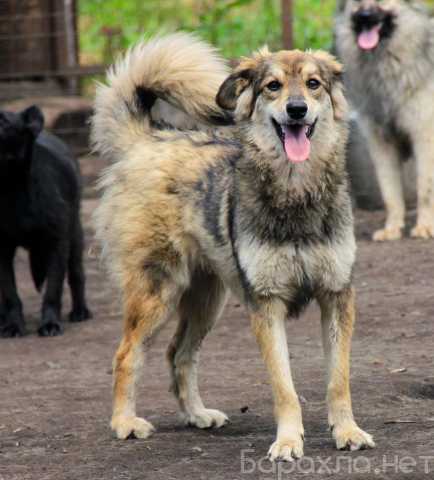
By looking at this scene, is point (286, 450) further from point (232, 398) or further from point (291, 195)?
point (232, 398)

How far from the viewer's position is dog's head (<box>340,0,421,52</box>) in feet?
30.4

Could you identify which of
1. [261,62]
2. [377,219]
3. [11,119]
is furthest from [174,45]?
[377,219]

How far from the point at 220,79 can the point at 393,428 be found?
5.85 ft

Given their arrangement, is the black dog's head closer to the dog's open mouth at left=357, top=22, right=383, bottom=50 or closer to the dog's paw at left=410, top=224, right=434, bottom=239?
the dog's open mouth at left=357, top=22, right=383, bottom=50

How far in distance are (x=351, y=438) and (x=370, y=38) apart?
545 cm

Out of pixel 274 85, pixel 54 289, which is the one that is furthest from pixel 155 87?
pixel 54 289

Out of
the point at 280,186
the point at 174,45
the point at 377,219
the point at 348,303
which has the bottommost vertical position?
the point at 377,219

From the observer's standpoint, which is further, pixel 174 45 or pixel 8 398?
pixel 8 398

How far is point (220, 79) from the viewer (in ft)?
17.9

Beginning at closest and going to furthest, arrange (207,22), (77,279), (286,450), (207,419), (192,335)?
1. (286,450)
2. (207,419)
3. (192,335)
4. (77,279)
5. (207,22)

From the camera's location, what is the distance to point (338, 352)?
4.63 m

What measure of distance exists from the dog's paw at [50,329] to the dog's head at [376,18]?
3456 millimetres

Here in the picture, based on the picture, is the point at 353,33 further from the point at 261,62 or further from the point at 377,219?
the point at 261,62

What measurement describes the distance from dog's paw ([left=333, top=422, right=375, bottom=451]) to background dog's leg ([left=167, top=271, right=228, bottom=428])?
0.82 m
